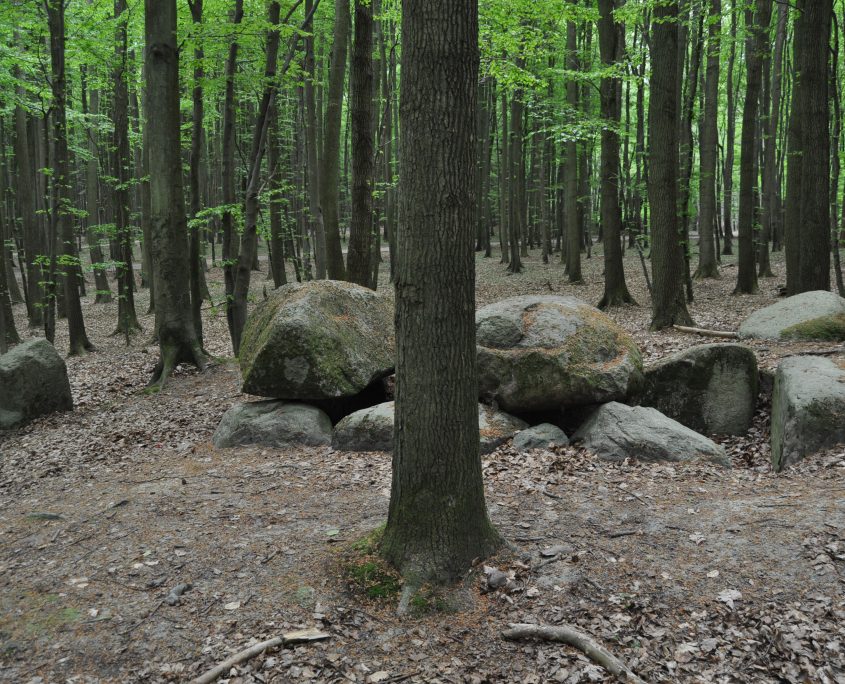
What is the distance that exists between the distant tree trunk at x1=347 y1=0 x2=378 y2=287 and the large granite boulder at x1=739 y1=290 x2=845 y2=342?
6068mm

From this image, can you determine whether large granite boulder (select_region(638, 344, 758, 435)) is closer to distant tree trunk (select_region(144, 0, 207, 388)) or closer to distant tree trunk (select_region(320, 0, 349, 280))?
distant tree trunk (select_region(320, 0, 349, 280))

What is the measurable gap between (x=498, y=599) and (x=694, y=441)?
3396mm

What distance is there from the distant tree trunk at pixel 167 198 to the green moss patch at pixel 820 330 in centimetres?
911

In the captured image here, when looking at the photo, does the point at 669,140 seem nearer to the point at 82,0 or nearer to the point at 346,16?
the point at 346,16

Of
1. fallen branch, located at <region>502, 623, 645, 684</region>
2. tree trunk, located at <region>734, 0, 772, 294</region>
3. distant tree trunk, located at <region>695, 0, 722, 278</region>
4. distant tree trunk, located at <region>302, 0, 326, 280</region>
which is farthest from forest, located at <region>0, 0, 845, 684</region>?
distant tree trunk, located at <region>695, 0, 722, 278</region>

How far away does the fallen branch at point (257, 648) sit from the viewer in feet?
10.8

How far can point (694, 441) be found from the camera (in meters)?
6.29

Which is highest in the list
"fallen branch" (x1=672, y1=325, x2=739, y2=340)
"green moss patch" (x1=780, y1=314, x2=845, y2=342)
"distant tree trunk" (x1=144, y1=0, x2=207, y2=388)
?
"distant tree trunk" (x1=144, y1=0, x2=207, y2=388)

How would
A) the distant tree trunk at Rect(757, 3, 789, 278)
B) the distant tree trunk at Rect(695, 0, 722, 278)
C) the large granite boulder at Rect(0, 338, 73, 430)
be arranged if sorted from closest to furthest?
the large granite boulder at Rect(0, 338, 73, 430) < the distant tree trunk at Rect(695, 0, 722, 278) < the distant tree trunk at Rect(757, 3, 789, 278)

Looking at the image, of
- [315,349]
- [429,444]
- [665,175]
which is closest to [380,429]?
[315,349]

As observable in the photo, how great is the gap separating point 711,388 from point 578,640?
481 cm

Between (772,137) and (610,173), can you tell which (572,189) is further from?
(772,137)

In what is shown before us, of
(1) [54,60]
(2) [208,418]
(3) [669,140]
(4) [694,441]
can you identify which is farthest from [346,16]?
(4) [694,441]

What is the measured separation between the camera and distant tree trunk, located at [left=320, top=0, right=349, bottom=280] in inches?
457
